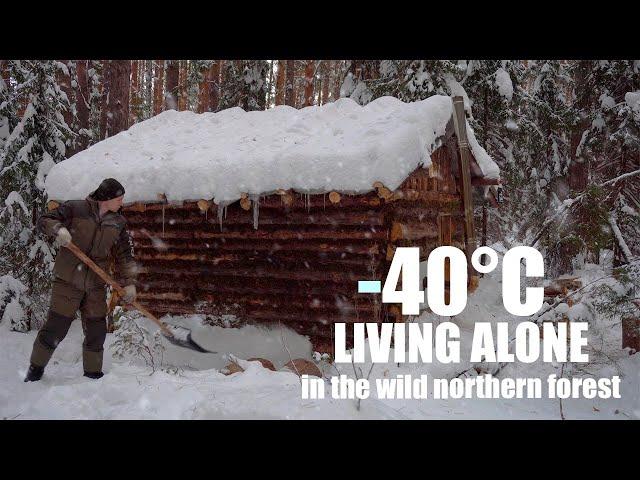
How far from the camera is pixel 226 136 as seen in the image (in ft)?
32.0

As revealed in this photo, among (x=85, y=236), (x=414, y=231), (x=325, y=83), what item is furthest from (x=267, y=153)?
(x=325, y=83)

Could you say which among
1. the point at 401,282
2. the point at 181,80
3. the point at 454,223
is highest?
the point at 181,80

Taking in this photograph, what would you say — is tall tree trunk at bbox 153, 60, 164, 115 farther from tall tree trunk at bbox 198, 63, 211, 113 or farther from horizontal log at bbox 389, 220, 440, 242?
horizontal log at bbox 389, 220, 440, 242

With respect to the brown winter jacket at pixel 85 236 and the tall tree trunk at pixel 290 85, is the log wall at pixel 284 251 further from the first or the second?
the tall tree trunk at pixel 290 85

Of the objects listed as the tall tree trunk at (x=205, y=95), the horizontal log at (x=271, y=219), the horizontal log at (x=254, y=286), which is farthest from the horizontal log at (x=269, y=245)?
the tall tree trunk at (x=205, y=95)

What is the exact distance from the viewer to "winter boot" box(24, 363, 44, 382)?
5.43m

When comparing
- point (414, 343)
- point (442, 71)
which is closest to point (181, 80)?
point (442, 71)

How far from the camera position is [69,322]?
5.54m

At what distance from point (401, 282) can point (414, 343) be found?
3.11 ft

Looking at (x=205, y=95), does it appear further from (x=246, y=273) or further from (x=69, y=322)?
(x=69, y=322)

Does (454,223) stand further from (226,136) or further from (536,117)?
(536,117)

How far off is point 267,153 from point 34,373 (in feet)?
14.4

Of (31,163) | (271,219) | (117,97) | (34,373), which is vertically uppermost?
(117,97)

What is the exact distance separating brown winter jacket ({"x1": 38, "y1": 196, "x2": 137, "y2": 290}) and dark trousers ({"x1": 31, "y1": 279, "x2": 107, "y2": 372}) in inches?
4.2
